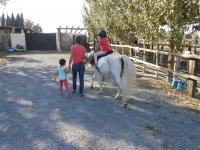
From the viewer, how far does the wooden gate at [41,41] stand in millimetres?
27683

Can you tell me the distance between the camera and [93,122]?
494 cm

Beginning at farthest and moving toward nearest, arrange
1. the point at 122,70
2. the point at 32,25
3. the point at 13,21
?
1. the point at 13,21
2. the point at 32,25
3. the point at 122,70

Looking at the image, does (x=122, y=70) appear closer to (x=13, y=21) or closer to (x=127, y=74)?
(x=127, y=74)

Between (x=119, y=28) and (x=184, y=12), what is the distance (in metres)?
6.64

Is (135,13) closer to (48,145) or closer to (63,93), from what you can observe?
(63,93)

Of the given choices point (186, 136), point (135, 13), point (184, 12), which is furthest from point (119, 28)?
point (186, 136)

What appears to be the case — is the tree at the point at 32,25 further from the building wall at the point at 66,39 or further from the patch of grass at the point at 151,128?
the patch of grass at the point at 151,128

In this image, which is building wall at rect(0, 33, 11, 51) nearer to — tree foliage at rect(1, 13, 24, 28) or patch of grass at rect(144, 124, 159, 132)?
patch of grass at rect(144, 124, 159, 132)

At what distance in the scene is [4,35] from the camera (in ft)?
87.0

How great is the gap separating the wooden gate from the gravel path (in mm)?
21355

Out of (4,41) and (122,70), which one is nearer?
(122,70)

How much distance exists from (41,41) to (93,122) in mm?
24834

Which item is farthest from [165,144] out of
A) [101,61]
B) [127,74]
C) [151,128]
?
[101,61]

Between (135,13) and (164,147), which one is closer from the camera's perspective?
(164,147)
